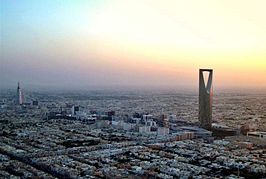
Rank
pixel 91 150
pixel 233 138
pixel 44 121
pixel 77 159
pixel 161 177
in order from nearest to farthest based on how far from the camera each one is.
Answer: pixel 161 177 → pixel 77 159 → pixel 91 150 → pixel 233 138 → pixel 44 121

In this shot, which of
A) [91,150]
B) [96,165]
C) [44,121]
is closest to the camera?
[96,165]

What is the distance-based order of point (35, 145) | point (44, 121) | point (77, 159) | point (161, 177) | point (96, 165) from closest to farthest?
point (161, 177)
point (96, 165)
point (77, 159)
point (35, 145)
point (44, 121)

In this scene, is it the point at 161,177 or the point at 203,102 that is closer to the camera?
the point at 161,177

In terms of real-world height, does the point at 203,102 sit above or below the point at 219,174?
above

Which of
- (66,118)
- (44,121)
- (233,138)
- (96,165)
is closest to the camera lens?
(96,165)

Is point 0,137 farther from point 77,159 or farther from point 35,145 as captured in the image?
point 77,159

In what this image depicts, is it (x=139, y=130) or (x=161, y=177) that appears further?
(x=139, y=130)

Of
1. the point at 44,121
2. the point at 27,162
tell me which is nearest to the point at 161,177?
the point at 27,162

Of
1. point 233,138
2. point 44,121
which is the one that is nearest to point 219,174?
point 233,138

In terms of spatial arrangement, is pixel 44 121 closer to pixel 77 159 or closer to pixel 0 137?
pixel 0 137
